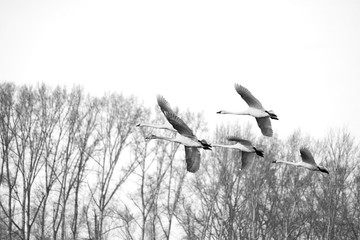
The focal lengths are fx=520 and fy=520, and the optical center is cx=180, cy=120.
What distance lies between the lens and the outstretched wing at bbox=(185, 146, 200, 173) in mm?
14266

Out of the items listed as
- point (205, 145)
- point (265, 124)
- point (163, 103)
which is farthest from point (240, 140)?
point (163, 103)

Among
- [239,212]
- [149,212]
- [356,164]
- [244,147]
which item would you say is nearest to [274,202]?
[239,212]

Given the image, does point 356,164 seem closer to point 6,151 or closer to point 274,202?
point 274,202

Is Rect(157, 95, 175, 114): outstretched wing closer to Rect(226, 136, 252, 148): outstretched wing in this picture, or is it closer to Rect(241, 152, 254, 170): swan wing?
Rect(226, 136, 252, 148): outstretched wing

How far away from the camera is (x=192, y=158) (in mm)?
14273

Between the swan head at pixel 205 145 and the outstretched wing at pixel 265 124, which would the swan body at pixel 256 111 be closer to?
the outstretched wing at pixel 265 124

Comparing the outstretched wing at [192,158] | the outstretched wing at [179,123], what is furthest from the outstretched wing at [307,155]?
the outstretched wing at [179,123]

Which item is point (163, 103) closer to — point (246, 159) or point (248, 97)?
point (248, 97)

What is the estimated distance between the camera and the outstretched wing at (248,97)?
13.9 meters

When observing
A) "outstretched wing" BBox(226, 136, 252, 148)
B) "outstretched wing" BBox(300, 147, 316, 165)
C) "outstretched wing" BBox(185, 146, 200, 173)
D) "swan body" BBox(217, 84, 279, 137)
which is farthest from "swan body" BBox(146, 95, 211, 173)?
"outstretched wing" BBox(300, 147, 316, 165)

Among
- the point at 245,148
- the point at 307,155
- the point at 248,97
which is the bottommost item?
the point at 307,155

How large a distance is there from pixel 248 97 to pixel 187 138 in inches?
77.7

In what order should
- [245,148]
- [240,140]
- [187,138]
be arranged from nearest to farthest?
[187,138], [240,140], [245,148]

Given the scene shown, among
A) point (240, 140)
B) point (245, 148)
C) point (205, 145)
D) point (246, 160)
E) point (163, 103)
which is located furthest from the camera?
point (246, 160)
